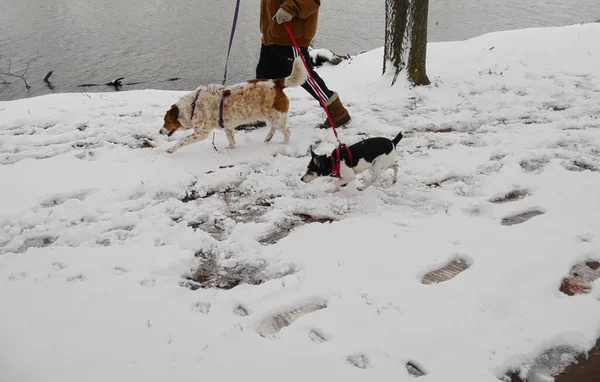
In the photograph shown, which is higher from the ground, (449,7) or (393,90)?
(449,7)

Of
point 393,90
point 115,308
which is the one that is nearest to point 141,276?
point 115,308

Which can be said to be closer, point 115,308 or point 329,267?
point 115,308

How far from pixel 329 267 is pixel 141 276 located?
154 cm

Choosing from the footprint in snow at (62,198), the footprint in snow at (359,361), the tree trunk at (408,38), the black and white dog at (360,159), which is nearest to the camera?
the footprint in snow at (359,361)

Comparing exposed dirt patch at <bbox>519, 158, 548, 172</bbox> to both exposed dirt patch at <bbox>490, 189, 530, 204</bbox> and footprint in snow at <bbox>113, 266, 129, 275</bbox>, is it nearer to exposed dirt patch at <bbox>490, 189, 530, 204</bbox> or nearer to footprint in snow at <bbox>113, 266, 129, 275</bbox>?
exposed dirt patch at <bbox>490, 189, 530, 204</bbox>

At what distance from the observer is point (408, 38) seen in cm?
684

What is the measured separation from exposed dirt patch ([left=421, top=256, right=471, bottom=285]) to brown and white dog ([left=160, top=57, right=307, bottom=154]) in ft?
9.87

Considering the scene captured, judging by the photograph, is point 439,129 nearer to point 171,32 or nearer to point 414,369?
point 414,369

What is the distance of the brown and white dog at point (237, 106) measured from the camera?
203 inches

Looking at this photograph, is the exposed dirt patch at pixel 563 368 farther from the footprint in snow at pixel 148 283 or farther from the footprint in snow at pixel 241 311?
the footprint in snow at pixel 148 283

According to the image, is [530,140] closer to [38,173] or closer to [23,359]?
[23,359]

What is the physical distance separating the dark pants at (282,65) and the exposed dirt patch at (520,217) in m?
3.04

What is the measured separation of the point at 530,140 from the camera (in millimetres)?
4934

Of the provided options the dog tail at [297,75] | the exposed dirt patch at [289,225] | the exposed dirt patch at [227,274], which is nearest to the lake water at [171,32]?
the dog tail at [297,75]
